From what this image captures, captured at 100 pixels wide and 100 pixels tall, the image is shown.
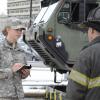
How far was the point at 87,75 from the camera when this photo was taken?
12.4 feet

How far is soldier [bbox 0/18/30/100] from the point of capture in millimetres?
5742

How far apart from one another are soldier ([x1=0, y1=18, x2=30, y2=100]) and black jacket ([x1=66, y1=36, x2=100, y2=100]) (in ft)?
6.44

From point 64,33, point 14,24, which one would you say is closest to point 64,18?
point 64,33

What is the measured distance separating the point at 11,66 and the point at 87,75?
7.00 ft

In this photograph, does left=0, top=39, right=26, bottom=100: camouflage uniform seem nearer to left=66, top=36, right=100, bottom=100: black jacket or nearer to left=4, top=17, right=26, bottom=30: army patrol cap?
left=4, top=17, right=26, bottom=30: army patrol cap

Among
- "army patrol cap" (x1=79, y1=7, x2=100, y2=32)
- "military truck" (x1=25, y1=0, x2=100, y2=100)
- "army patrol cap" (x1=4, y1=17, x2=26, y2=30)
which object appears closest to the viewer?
"army patrol cap" (x1=79, y1=7, x2=100, y2=32)

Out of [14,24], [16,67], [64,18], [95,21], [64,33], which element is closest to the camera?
[95,21]

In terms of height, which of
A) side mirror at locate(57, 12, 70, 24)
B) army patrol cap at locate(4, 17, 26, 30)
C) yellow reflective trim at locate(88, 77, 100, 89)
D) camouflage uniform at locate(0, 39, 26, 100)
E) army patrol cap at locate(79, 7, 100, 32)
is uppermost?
army patrol cap at locate(79, 7, 100, 32)

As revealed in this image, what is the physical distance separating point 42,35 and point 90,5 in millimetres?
1415

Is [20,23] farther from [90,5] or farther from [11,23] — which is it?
[90,5]

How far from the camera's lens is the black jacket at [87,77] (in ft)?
12.3

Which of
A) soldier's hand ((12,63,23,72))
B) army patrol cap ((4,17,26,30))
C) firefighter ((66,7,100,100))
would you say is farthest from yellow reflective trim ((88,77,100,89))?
army patrol cap ((4,17,26,30))

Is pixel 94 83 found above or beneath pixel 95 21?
beneath

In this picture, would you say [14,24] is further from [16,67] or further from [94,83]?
[94,83]
